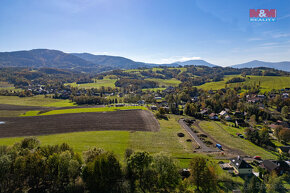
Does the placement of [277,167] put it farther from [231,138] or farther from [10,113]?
[10,113]

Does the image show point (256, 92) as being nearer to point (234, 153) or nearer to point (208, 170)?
point (234, 153)

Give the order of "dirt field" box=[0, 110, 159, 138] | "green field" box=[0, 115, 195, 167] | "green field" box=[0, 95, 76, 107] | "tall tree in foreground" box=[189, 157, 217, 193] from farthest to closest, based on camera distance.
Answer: "green field" box=[0, 95, 76, 107] < "dirt field" box=[0, 110, 159, 138] < "green field" box=[0, 115, 195, 167] < "tall tree in foreground" box=[189, 157, 217, 193]

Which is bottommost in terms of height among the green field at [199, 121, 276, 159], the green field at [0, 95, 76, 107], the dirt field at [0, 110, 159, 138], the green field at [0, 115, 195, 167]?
the green field at [199, 121, 276, 159]

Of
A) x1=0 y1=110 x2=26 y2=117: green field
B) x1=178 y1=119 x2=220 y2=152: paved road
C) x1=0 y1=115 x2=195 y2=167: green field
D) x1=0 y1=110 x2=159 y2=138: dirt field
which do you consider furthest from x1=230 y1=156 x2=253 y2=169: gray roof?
x1=0 y1=110 x2=26 y2=117: green field

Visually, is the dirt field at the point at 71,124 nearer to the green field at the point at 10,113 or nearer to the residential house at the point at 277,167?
the green field at the point at 10,113

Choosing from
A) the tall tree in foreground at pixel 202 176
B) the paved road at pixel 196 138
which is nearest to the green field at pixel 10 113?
the paved road at pixel 196 138

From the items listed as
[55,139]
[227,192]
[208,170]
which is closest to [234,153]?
[227,192]

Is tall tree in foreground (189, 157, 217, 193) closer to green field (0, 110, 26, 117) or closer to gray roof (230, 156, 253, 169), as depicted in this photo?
gray roof (230, 156, 253, 169)
